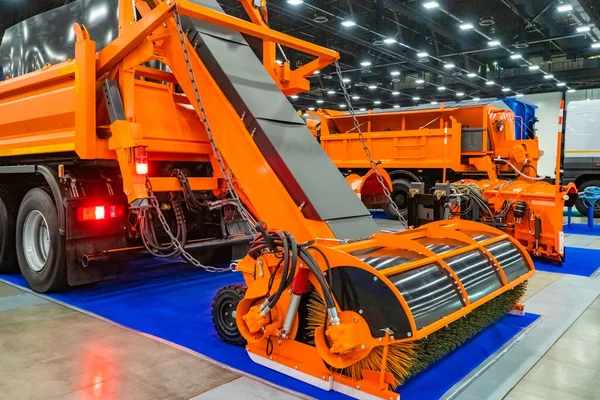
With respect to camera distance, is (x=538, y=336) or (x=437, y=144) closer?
(x=538, y=336)

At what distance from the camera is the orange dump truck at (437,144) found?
36.2 feet

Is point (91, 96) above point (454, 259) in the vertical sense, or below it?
above

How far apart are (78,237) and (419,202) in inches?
135

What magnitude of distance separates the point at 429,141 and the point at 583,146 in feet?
15.9

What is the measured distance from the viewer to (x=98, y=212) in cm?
475

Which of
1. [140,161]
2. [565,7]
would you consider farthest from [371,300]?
[565,7]

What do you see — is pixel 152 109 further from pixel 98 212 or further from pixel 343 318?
pixel 343 318

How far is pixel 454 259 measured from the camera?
3365 mm

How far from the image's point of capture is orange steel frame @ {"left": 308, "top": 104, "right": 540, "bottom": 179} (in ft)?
36.2

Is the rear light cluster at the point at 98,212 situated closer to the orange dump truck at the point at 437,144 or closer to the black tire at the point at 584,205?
the orange dump truck at the point at 437,144

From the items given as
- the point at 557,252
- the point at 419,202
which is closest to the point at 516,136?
the point at 557,252

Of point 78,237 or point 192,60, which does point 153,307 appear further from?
point 192,60

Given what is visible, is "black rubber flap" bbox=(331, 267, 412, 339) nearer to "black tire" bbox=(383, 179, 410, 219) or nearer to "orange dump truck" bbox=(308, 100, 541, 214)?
"orange dump truck" bbox=(308, 100, 541, 214)

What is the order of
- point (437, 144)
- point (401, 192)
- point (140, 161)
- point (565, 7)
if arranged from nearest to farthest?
point (140, 161) < point (437, 144) < point (565, 7) < point (401, 192)
